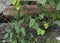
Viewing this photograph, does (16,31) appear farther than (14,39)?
No

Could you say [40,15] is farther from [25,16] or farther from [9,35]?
[9,35]

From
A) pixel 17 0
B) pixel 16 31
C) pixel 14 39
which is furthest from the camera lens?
pixel 14 39

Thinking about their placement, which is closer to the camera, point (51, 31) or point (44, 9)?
point (44, 9)

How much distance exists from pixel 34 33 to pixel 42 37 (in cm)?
11

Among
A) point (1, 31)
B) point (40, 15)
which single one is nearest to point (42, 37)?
point (40, 15)

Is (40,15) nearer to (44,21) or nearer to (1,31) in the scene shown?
(44,21)

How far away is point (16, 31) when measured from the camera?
8.02 feet

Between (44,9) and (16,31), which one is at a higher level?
(44,9)

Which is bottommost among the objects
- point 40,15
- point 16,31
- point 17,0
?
point 16,31

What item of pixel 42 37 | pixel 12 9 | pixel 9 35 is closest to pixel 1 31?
pixel 9 35

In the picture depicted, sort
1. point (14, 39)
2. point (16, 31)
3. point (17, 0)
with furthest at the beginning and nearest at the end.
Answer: point (14, 39)
point (16, 31)
point (17, 0)

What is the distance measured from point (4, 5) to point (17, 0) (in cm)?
18

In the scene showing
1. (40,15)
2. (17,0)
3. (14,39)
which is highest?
(17,0)

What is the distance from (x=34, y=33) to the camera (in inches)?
105
